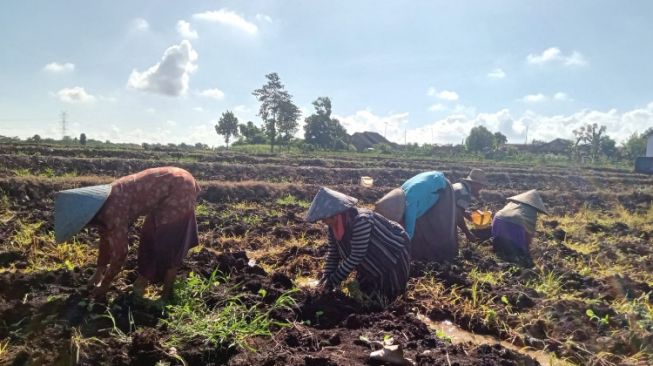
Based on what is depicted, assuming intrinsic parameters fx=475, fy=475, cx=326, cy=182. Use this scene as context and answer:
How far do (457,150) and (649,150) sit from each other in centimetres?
1657

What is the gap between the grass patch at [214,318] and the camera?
306 centimetres

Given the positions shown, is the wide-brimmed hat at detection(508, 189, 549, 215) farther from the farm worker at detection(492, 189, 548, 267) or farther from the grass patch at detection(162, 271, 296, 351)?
the grass patch at detection(162, 271, 296, 351)

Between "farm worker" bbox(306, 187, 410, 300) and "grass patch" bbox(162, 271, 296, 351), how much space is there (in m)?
0.66

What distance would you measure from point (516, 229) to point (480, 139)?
4601 cm

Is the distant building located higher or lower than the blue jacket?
higher

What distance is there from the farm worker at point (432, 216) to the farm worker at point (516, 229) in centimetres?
96

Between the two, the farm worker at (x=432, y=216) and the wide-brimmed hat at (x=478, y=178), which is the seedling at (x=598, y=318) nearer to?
the farm worker at (x=432, y=216)

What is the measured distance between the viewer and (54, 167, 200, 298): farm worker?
138 inches

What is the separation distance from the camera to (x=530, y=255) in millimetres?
6562

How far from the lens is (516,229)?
649 cm

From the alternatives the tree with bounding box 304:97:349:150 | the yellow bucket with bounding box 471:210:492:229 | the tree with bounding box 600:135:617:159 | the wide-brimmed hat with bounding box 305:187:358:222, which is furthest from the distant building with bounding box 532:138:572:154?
the wide-brimmed hat with bounding box 305:187:358:222

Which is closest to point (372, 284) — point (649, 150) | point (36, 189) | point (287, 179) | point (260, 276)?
point (260, 276)

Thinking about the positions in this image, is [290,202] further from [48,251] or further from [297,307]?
[297,307]

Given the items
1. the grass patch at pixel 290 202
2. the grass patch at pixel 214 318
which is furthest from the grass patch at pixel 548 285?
the grass patch at pixel 290 202
